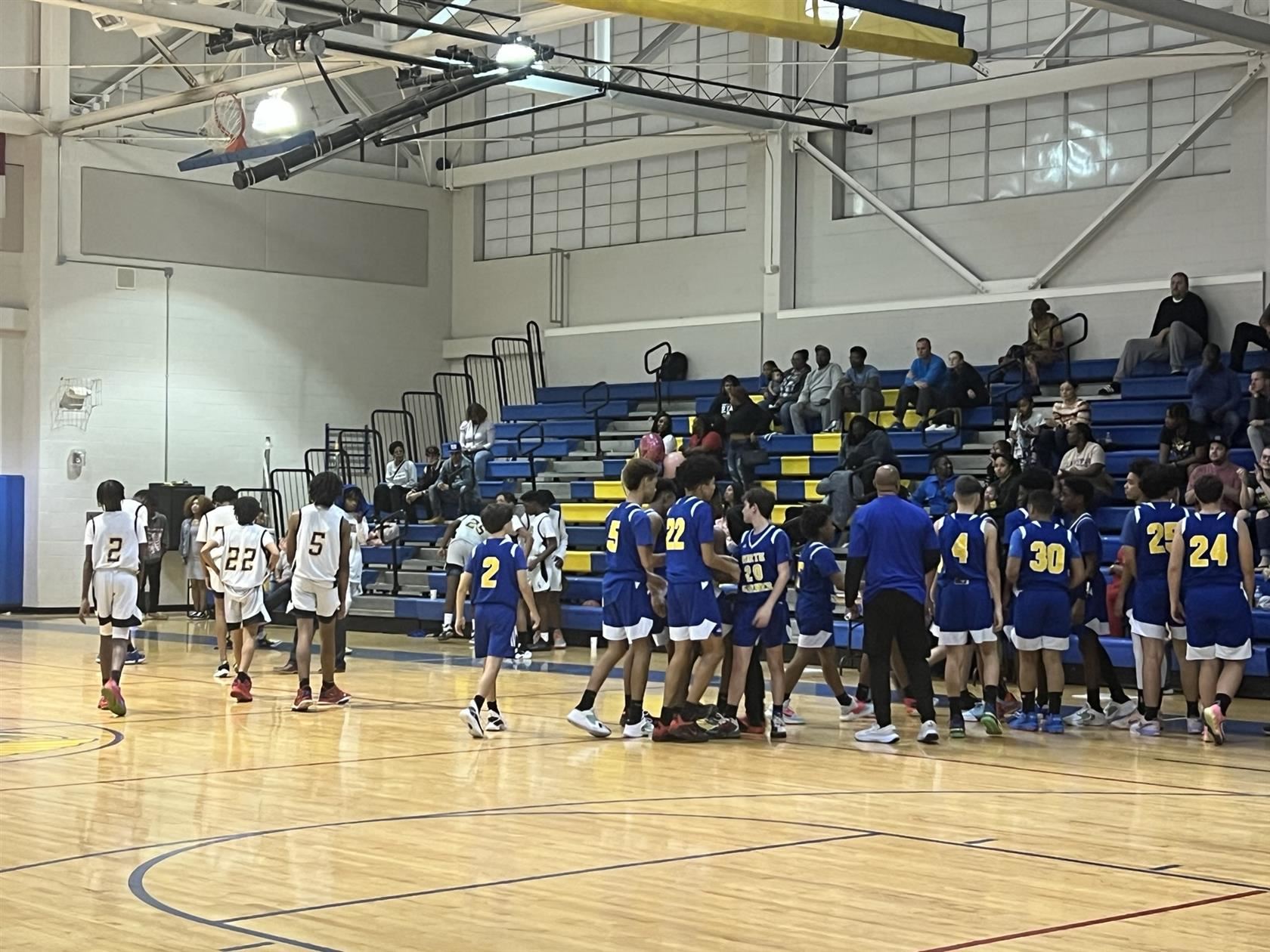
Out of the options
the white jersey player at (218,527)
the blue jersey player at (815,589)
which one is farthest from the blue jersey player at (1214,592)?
the white jersey player at (218,527)

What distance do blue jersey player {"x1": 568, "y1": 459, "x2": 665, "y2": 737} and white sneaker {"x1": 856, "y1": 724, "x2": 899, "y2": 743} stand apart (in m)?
1.40

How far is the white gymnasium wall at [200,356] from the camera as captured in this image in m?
23.2

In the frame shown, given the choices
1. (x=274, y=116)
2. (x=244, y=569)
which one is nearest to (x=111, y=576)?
(x=244, y=569)

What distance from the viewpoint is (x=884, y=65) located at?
21391 millimetres

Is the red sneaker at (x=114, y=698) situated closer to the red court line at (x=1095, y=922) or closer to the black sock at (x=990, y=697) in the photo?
the black sock at (x=990, y=697)

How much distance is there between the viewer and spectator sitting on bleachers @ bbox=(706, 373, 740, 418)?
20.2 m

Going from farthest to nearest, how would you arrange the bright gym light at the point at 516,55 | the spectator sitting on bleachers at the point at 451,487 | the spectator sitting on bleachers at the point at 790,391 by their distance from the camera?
the spectator sitting on bleachers at the point at 451,487 < the spectator sitting on bleachers at the point at 790,391 < the bright gym light at the point at 516,55

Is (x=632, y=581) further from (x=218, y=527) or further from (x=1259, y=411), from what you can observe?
(x=1259, y=411)

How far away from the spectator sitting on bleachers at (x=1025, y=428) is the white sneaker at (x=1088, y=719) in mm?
4949

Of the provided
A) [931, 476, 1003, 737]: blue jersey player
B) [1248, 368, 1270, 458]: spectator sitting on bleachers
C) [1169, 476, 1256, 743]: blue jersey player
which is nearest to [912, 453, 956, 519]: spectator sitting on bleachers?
[1248, 368, 1270, 458]: spectator sitting on bleachers

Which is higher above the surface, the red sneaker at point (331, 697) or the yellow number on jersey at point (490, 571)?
the yellow number on jersey at point (490, 571)

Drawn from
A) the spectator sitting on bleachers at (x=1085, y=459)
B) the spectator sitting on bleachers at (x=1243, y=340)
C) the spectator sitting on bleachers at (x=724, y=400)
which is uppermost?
the spectator sitting on bleachers at (x=1243, y=340)

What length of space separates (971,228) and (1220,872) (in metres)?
14.8

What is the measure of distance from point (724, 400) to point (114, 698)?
34.3 ft
